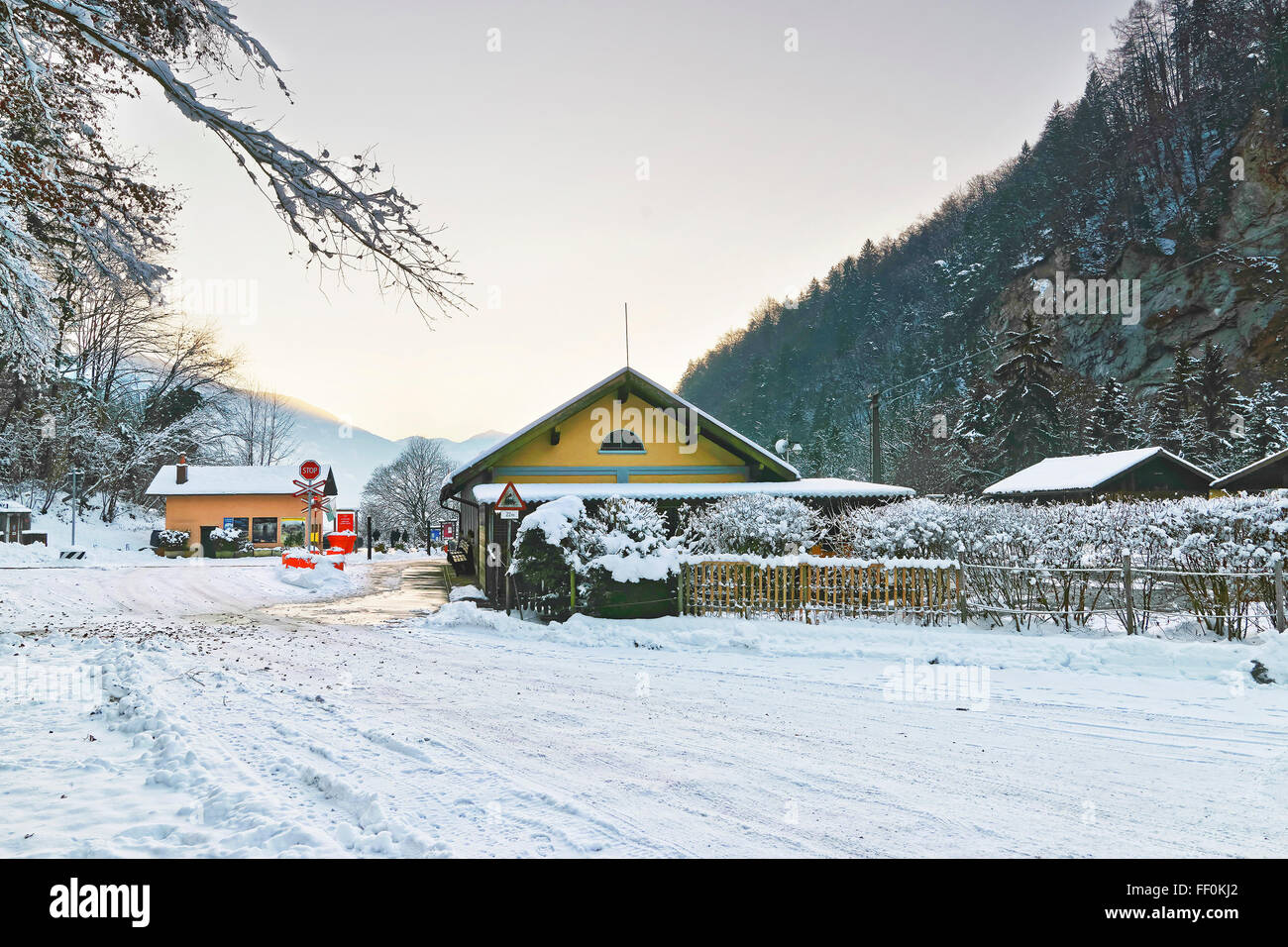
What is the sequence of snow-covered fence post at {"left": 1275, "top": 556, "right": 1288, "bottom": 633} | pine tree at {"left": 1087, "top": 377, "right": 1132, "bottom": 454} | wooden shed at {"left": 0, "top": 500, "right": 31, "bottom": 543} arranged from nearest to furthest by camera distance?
snow-covered fence post at {"left": 1275, "top": 556, "right": 1288, "bottom": 633}
wooden shed at {"left": 0, "top": 500, "right": 31, "bottom": 543}
pine tree at {"left": 1087, "top": 377, "right": 1132, "bottom": 454}

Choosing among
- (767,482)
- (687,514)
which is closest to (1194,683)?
(687,514)

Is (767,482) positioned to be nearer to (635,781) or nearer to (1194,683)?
(1194,683)

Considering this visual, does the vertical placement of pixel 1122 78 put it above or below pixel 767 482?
above

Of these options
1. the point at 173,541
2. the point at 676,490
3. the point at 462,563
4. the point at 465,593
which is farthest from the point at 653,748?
the point at 173,541

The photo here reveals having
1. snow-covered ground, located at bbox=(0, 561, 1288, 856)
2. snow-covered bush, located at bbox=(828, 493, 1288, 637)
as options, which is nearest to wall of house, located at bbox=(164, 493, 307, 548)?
snow-covered ground, located at bbox=(0, 561, 1288, 856)

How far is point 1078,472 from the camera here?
3000 cm

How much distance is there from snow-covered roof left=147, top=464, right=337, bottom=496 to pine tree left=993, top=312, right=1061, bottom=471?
4371 centimetres

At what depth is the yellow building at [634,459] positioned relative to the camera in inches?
826

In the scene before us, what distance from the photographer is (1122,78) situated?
67.0m

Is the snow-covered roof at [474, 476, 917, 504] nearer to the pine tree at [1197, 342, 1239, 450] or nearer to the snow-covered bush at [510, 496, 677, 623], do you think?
the snow-covered bush at [510, 496, 677, 623]

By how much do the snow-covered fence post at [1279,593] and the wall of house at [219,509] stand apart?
161 ft

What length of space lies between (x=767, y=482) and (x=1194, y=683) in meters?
14.5

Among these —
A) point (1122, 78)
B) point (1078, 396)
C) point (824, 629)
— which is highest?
point (1122, 78)

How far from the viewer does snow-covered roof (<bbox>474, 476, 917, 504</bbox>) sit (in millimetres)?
20094
